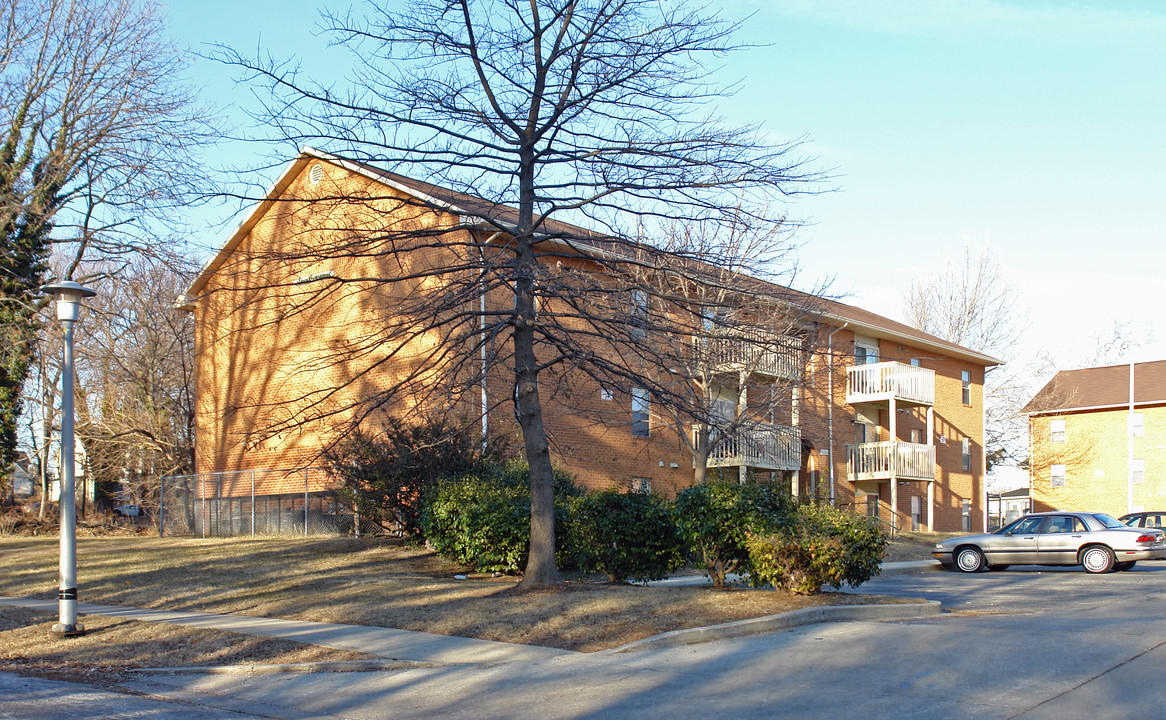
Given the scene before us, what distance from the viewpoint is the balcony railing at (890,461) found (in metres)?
34.1

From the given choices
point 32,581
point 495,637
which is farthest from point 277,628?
point 32,581

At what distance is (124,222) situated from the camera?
2270 cm

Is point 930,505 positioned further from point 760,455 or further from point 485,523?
point 485,523

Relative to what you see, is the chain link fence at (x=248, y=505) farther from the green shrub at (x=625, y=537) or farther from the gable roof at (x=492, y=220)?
the green shrub at (x=625, y=537)

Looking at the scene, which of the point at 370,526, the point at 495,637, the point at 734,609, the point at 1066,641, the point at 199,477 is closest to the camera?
the point at 1066,641

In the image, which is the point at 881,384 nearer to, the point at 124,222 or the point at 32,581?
the point at 124,222

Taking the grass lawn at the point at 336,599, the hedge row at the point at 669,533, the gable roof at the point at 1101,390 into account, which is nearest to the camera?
the grass lawn at the point at 336,599

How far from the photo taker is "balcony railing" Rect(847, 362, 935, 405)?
35.0 meters

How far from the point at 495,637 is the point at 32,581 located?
10132 millimetres


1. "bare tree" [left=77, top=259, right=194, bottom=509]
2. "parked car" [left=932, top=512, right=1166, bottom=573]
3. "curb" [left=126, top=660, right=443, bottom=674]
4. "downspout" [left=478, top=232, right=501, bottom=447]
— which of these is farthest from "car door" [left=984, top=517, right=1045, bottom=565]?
"bare tree" [left=77, top=259, right=194, bottom=509]

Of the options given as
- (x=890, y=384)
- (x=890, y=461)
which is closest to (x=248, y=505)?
(x=890, y=461)

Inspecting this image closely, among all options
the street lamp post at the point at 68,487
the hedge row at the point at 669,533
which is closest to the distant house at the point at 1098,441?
the hedge row at the point at 669,533

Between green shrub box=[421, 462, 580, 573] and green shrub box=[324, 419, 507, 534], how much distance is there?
0.97 metres

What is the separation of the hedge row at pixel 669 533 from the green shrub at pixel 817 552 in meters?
0.01
